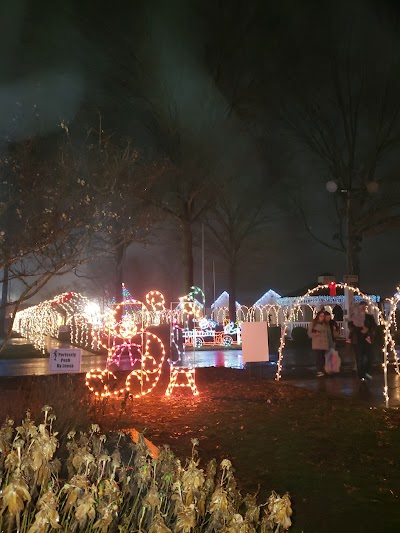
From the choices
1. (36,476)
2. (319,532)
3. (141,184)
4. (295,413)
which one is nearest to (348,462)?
(319,532)

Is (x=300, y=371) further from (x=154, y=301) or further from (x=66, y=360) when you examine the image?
(x=66, y=360)

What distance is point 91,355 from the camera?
74.9 ft

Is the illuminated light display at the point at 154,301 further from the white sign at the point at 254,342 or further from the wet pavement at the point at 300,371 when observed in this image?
the white sign at the point at 254,342

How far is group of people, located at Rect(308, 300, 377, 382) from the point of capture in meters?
12.4

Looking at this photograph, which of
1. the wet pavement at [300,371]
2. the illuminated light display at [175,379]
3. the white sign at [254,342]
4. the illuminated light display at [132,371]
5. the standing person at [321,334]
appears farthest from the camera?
the standing person at [321,334]

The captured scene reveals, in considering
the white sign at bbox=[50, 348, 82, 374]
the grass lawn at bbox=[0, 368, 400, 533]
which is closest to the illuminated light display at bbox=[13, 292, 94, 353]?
the white sign at bbox=[50, 348, 82, 374]

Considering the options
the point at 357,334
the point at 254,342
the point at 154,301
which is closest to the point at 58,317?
the point at 254,342

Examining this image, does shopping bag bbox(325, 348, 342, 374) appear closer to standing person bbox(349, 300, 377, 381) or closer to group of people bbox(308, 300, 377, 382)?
group of people bbox(308, 300, 377, 382)

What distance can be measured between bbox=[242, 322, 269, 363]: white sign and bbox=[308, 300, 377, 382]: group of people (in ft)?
5.12

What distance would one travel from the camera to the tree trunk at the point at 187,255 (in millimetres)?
24578

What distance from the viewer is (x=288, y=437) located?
23.7ft

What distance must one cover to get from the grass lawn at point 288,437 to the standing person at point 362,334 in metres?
2.37

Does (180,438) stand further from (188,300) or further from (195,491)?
(188,300)

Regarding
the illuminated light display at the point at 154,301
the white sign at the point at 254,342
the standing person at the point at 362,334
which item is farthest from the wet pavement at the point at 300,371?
the illuminated light display at the point at 154,301
